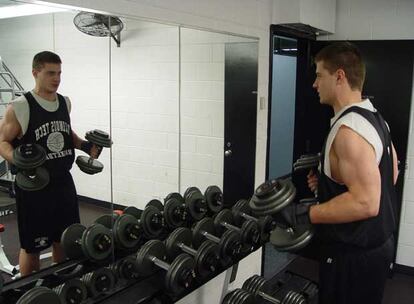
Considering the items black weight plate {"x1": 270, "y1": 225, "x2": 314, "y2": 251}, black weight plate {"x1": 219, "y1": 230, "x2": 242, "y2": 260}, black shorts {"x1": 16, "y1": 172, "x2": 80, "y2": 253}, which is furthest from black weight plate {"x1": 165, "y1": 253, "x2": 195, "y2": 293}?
black shorts {"x1": 16, "y1": 172, "x2": 80, "y2": 253}

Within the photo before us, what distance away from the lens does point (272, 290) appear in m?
2.44

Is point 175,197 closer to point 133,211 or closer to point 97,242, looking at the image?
point 133,211

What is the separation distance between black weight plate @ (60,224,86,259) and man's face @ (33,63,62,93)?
59 cm

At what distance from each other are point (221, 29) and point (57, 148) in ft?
3.88

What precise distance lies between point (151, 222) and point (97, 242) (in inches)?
14.0

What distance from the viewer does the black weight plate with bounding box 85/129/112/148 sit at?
1832 mm

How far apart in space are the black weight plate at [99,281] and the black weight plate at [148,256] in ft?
0.42

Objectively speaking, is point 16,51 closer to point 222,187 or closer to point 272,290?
point 222,187

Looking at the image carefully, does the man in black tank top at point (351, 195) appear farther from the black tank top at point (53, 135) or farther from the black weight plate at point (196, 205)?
the black tank top at point (53, 135)

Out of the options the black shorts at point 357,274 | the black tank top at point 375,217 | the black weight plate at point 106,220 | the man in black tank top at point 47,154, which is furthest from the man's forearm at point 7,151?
the black shorts at point 357,274

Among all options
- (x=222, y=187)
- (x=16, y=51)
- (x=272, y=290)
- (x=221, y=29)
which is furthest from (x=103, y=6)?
(x=272, y=290)

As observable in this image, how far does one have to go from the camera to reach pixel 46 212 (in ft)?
5.60

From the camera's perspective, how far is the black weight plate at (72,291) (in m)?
1.49

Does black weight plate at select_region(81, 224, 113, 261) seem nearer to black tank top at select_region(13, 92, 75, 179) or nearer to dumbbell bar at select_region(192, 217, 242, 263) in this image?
black tank top at select_region(13, 92, 75, 179)
